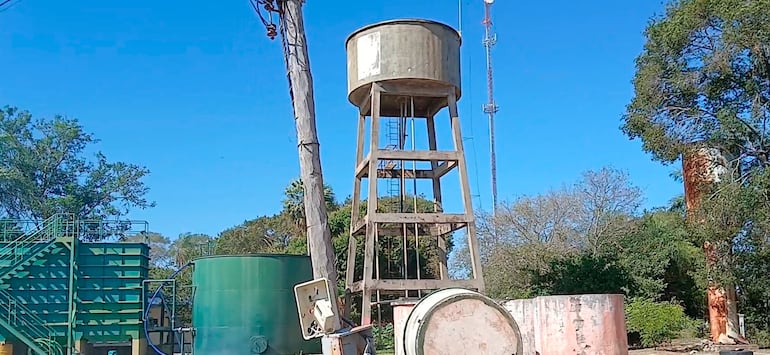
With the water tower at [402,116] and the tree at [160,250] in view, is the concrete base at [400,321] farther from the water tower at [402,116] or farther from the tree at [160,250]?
the tree at [160,250]

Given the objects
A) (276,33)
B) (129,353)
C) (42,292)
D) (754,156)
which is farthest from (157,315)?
(754,156)

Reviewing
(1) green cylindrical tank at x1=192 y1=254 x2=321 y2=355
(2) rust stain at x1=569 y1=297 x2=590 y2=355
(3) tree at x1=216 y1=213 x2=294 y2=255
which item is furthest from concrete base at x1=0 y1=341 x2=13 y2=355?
(3) tree at x1=216 y1=213 x2=294 y2=255

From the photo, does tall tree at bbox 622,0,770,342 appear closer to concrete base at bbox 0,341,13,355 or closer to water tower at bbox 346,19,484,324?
water tower at bbox 346,19,484,324

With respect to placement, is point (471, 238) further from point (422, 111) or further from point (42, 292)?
point (42, 292)

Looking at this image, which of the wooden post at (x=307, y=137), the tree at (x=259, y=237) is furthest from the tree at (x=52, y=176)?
the wooden post at (x=307, y=137)

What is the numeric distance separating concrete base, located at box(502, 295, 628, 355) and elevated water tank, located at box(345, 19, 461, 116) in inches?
375

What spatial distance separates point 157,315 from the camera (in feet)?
89.2

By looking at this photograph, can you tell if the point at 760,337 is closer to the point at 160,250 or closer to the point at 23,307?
the point at 23,307

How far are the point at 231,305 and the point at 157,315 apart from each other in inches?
238

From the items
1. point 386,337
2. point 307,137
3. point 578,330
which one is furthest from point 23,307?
point 578,330

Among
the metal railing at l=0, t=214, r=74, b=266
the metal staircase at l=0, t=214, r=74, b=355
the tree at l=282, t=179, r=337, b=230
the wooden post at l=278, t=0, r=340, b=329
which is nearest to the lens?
the wooden post at l=278, t=0, r=340, b=329

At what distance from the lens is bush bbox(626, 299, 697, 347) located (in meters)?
26.9

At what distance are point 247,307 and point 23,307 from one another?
22.8 ft

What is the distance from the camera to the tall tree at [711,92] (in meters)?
23.1
